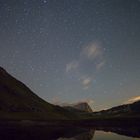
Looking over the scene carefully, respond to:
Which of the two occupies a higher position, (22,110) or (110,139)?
(22,110)

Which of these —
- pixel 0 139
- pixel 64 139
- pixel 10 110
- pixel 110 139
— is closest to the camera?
pixel 0 139

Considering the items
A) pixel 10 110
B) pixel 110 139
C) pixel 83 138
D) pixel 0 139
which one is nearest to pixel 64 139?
pixel 83 138

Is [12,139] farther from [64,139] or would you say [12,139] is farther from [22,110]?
[22,110]

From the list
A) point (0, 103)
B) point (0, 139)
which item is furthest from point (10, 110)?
point (0, 139)

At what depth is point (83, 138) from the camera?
2314 inches

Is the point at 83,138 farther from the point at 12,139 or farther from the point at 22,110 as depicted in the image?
the point at 22,110

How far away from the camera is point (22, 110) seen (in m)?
184

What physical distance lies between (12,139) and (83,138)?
20.7m

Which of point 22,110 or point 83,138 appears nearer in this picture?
point 83,138

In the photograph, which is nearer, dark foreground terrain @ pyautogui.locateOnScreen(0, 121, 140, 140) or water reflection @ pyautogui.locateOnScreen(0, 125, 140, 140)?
water reflection @ pyautogui.locateOnScreen(0, 125, 140, 140)

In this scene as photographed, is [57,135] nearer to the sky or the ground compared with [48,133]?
nearer to the ground

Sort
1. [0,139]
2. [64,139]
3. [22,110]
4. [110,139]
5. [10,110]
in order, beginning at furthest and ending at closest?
[22,110]
[10,110]
[110,139]
[64,139]
[0,139]

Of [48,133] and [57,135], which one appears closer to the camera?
[57,135]

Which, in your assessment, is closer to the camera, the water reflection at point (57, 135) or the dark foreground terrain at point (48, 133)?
the water reflection at point (57, 135)
